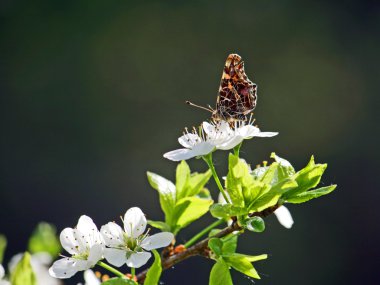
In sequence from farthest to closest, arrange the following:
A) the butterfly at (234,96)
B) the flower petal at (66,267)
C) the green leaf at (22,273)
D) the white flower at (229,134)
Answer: the butterfly at (234,96)
the white flower at (229,134)
the flower petal at (66,267)
the green leaf at (22,273)

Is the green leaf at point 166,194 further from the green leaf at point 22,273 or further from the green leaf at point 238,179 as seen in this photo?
the green leaf at point 22,273

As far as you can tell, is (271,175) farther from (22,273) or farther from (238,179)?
(22,273)

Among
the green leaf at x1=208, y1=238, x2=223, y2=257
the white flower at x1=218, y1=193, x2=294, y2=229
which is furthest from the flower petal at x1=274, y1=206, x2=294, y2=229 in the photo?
the green leaf at x1=208, y1=238, x2=223, y2=257

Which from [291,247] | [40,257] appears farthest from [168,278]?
[40,257]

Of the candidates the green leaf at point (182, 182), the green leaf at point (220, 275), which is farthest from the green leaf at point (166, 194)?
the green leaf at point (220, 275)

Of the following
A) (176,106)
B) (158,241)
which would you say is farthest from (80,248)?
(176,106)

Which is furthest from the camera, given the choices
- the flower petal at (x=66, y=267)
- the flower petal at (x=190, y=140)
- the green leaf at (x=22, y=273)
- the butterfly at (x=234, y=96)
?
the butterfly at (x=234, y=96)

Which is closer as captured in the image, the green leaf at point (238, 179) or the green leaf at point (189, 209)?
the green leaf at point (238, 179)
